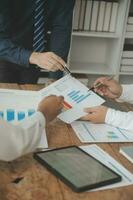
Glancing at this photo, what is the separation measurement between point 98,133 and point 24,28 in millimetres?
1002

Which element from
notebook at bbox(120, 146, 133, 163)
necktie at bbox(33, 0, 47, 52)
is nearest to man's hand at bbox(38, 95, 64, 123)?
notebook at bbox(120, 146, 133, 163)

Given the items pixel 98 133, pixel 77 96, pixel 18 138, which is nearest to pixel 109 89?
pixel 77 96

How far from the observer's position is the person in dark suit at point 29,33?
1.86 metres

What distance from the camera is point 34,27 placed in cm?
209

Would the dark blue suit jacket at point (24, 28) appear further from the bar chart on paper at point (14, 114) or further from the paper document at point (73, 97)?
the bar chart on paper at point (14, 114)

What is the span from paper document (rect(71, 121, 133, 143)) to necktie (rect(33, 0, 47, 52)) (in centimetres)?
89

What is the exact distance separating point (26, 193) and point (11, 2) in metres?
1.29

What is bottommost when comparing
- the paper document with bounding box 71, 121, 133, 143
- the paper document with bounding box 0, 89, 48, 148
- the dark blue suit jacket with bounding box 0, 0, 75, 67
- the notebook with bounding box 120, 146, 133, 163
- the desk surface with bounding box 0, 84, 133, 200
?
the paper document with bounding box 71, 121, 133, 143

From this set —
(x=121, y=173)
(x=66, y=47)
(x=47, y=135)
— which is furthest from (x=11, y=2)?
(x=121, y=173)

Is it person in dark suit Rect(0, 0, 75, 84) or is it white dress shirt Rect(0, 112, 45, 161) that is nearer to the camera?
white dress shirt Rect(0, 112, 45, 161)

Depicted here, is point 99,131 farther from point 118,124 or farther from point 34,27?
point 34,27

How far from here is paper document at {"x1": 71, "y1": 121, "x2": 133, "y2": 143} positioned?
126 centimetres

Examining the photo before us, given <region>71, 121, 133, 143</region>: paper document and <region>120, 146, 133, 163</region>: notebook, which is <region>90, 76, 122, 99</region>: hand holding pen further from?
<region>120, 146, 133, 163</region>: notebook

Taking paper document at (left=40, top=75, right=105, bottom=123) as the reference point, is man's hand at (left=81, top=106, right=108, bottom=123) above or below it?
below
